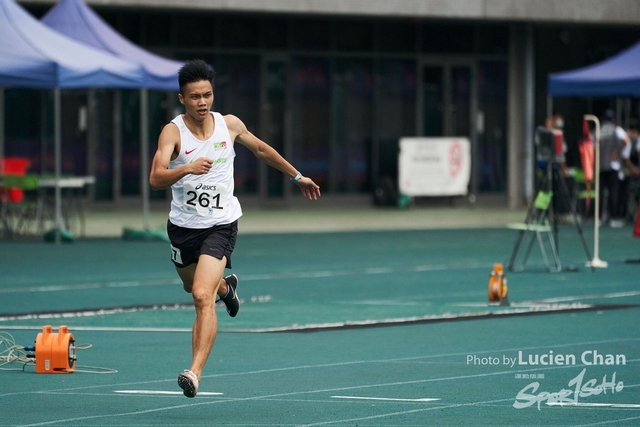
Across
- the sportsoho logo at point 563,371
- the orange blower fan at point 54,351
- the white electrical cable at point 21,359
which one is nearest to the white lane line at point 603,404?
the sportsoho logo at point 563,371

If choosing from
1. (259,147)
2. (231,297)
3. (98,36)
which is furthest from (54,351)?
(98,36)

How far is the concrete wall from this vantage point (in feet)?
95.3

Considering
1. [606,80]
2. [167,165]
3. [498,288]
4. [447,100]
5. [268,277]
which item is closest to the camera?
[167,165]

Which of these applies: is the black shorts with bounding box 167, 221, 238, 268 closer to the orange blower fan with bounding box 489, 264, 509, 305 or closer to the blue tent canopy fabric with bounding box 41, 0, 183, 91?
the orange blower fan with bounding box 489, 264, 509, 305

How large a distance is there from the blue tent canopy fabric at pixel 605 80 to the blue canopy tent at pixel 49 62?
318 inches

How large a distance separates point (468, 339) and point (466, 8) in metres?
20.7

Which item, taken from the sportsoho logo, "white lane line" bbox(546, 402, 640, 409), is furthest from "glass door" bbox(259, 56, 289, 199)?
"white lane line" bbox(546, 402, 640, 409)

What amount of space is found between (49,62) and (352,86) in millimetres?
12868

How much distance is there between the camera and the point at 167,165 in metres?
8.55

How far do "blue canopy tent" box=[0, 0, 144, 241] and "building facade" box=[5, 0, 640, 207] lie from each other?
6580mm

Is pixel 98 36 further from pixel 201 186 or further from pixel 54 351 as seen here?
pixel 201 186

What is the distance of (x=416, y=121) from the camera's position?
33.4 metres

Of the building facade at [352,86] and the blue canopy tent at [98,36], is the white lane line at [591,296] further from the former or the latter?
the building facade at [352,86]

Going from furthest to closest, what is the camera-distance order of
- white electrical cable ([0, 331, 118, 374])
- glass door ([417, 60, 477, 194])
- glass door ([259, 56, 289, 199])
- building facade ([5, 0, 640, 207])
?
glass door ([417, 60, 477, 194])
glass door ([259, 56, 289, 199])
building facade ([5, 0, 640, 207])
white electrical cable ([0, 331, 118, 374])
